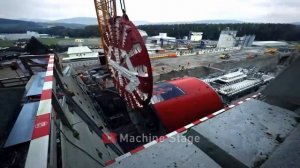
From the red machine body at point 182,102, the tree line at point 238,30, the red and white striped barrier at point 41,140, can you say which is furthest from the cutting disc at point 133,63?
the tree line at point 238,30

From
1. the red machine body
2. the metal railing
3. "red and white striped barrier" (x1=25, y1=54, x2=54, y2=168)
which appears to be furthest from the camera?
the red machine body

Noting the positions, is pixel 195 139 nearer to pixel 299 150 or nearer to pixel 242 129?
A: pixel 242 129

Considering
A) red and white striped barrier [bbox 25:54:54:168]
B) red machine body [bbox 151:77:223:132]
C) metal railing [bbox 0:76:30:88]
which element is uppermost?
red and white striped barrier [bbox 25:54:54:168]

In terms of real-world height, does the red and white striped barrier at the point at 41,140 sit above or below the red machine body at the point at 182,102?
above


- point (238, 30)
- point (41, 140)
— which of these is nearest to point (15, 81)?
point (41, 140)

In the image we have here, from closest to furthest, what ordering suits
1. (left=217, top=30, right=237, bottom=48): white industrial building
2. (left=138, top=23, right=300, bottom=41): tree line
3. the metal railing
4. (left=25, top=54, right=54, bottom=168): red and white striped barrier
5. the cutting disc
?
(left=25, top=54, right=54, bottom=168): red and white striped barrier < the metal railing < the cutting disc < (left=217, top=30, right=237, bottom=48): white industrial building < (left=138, top=23, right=300, bottom=41): tree line

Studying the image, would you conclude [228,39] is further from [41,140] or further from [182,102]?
[41,140]

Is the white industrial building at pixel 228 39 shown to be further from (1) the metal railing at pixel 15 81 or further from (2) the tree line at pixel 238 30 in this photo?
(1) the metal railing at pixel 15 81

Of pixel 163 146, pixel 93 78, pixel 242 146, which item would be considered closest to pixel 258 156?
pixel 242 146

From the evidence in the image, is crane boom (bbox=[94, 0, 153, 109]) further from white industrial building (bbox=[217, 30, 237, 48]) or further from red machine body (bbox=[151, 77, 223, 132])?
white industrial building (bbox=[217, 30, 237, 48])

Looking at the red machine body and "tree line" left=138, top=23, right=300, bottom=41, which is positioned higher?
"tree line" left=138, top=23, right=300, bottom=41

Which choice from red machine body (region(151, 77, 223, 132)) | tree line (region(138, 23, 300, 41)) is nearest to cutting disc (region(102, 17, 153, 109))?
red machine body (region(151, 77, 223, 132))
